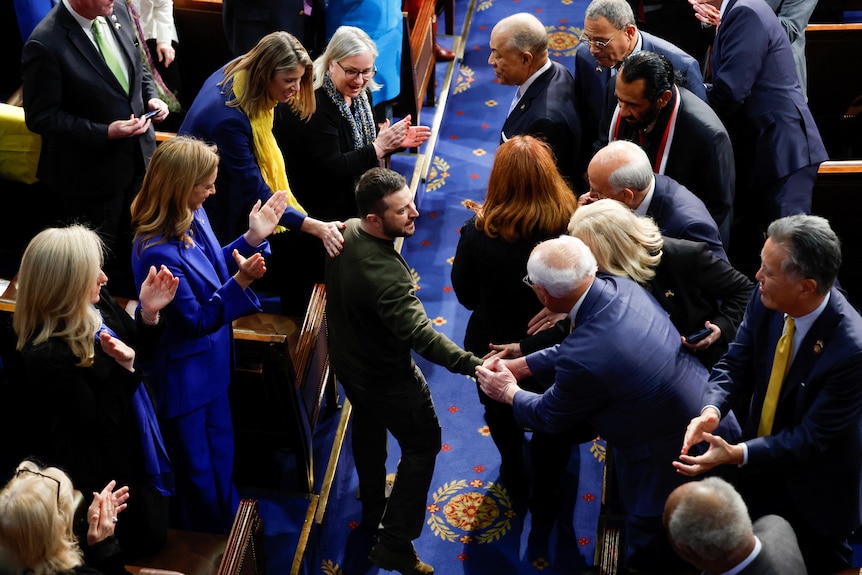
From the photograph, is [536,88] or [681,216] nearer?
[681,216]

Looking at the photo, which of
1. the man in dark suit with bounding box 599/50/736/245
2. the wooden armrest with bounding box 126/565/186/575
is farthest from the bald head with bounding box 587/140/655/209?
the wooden armrest with bounding box 126/565/186/575

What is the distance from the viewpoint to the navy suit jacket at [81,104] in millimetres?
3680

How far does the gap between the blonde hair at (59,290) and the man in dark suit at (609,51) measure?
2.33 m

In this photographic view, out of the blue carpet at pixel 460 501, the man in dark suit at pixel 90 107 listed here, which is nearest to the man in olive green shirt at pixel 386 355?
the blue carpet at pixel 460 501

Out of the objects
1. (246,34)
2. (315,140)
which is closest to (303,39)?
(246,34)

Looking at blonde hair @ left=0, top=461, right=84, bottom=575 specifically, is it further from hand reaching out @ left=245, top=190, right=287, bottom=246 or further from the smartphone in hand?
the smartphone in hand

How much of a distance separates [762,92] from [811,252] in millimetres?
1732

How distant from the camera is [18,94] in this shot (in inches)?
184

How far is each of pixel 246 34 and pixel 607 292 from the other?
264cm

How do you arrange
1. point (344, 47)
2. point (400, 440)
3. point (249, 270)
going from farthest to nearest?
point (344, 47) < point (400, 440) < point (249, 270)

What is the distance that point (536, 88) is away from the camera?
3.99 metres

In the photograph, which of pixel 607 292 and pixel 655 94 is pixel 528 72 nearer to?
pixel 655 94

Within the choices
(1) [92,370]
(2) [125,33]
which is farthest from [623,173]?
(2) [125,33]

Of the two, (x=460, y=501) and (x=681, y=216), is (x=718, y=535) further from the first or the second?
(x=460, y=501)
